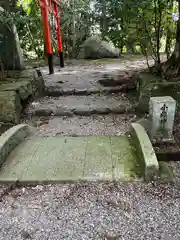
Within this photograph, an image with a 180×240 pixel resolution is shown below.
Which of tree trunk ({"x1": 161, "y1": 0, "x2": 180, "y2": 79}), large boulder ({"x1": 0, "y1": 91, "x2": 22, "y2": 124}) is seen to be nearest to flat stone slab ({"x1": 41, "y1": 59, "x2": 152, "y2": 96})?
tree trunk ({"x1": 161, "y1": 0, "x2": 180, "y2": 79})

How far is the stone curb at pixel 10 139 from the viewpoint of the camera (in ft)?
7.22

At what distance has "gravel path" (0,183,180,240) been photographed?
1.48 meters

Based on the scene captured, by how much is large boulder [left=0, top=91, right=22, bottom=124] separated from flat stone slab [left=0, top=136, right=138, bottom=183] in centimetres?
52

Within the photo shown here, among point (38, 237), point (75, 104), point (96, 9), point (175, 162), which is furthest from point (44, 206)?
point (96, 9)

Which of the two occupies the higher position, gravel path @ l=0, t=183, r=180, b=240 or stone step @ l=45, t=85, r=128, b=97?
stone step @ l=45, t=85, r=128, b=97

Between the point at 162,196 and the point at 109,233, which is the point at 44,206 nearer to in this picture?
the point at 109,233

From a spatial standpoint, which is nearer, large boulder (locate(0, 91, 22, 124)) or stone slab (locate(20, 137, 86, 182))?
stone slab (locate(20, 137, 86, 182))

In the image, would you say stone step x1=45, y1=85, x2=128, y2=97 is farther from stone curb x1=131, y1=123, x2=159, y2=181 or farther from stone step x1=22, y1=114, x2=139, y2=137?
stone curb x1=131, y1=123, x2=159, y2=181

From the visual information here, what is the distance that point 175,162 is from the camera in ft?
7.29

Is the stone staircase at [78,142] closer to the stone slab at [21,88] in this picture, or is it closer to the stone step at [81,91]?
the stone step at [81,91]

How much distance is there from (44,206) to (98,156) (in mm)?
729

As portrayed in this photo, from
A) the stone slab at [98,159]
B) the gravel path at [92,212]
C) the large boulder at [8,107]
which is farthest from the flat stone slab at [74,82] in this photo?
the gravel path at [92,212]

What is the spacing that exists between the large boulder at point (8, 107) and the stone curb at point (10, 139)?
0.33 metres

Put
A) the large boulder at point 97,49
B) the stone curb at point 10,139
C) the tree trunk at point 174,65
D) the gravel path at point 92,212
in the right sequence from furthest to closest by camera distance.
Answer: the large boulder at point 97,49, the tree trunk at point 174,65, the stone curb at point 10,139, the gravel path at point 92,212
